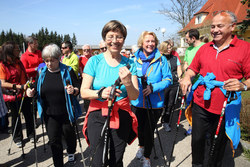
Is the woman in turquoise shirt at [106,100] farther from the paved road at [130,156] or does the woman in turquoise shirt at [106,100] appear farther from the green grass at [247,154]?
the green grass at [247,154]

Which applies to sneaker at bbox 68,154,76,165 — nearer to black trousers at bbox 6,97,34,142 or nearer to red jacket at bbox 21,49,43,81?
black trousers at bbox 6,97,34,142

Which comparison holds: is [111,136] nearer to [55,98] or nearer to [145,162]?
[55,98]

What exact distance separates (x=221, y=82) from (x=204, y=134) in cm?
80

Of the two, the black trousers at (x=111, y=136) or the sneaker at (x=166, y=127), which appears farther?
the sneaker at (x=166, y=127)

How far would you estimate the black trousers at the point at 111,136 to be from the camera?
197 cm

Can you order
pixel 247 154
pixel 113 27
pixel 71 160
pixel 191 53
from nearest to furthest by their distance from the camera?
pixel 113 27 < pixel 71 160 < pixel 247 154 < pixel 191 53

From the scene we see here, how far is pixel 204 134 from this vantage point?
93.8 inches

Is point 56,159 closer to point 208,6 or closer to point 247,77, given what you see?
point 247,77

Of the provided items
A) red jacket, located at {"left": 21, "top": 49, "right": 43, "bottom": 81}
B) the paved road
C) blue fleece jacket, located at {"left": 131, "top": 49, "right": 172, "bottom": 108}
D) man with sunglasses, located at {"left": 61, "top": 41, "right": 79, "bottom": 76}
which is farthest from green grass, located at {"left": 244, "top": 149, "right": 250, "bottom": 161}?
red jacket, located at {"left": 21, "top": 49, "right": 43, "bottom": 81}

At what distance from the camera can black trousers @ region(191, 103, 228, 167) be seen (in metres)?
2.31

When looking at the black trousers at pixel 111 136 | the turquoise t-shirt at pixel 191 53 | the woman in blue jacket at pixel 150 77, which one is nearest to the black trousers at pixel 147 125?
the woman in blue jacket at pixel 150 77

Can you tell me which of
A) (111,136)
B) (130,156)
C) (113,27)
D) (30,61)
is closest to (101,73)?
(113,27)

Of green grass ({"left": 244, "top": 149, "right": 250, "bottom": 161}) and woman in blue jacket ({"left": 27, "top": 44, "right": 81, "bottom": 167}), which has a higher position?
woman in blue jacket ({"left": 27, "top": 44, "right": 81, "bottom": 167})

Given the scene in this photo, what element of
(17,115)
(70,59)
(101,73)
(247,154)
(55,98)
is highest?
(70,59)
